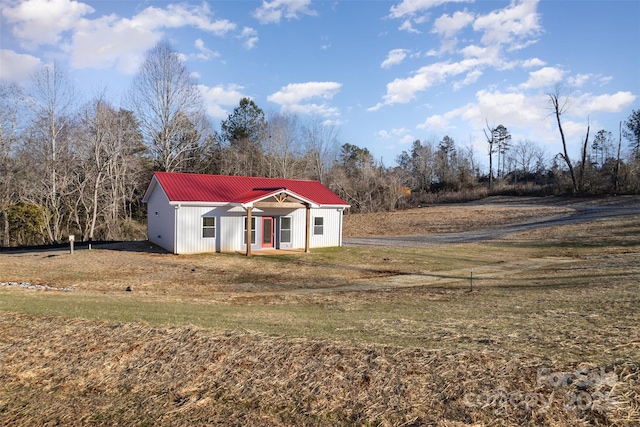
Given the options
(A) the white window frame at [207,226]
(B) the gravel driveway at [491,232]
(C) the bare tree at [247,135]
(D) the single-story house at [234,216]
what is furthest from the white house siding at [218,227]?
(C) the bare tree at [247,135]

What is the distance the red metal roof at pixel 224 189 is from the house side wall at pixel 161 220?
0.70 metres

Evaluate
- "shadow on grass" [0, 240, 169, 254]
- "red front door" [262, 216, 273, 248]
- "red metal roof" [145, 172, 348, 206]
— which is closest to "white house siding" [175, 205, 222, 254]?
"red metal roof" [145, 172, 348, 206]

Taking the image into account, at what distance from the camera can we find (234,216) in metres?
22.9

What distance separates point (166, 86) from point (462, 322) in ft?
120

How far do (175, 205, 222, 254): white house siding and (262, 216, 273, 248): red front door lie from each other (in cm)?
261

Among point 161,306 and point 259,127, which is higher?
point 259,127

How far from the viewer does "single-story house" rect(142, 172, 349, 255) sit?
21.6 metres

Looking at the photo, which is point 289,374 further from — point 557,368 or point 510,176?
point 510,176

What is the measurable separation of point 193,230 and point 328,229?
26.6ft

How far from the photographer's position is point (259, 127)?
2020 inches

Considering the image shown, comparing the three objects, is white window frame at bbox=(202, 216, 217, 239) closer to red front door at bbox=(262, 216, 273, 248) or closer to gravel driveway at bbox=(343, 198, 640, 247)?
red front door at bbox=(262, 216, 273, 248)

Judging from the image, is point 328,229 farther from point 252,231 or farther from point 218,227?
point 218,227

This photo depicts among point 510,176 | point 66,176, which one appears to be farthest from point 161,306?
point 510,176

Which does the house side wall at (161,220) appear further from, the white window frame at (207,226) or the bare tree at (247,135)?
the bare tree at (247,135)
